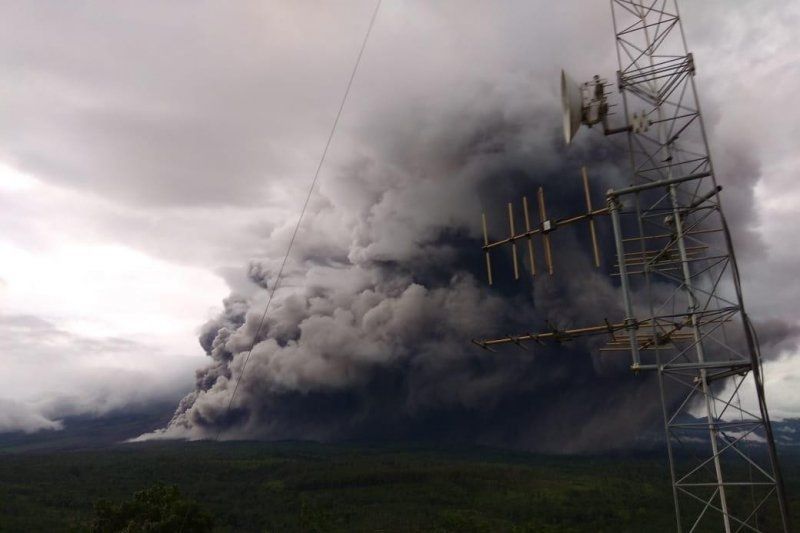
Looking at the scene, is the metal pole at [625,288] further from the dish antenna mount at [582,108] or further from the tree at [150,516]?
the tree at [150,516]

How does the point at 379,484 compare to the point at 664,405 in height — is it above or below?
below

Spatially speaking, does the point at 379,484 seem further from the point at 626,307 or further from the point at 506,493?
the point at 626,307

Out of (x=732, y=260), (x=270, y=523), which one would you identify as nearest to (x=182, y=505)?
(x=732, y=260)

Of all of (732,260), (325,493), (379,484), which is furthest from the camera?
(379,484)

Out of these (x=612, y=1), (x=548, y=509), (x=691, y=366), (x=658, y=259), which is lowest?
(x=548, y=509)

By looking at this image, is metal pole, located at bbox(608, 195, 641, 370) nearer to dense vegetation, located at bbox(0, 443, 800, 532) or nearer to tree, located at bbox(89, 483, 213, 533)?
tree, located at bbox(89, 483, 213, 533)

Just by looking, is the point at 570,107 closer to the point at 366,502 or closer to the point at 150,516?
the point at 150,516
